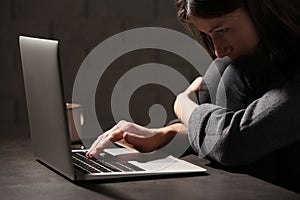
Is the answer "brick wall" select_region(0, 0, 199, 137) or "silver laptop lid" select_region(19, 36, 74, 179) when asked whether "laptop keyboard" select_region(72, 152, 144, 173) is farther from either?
"brick wall" select_region(0, 0, 199, 137)

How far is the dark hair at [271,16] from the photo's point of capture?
4.56 ft

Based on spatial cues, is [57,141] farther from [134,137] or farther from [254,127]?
[254,127]

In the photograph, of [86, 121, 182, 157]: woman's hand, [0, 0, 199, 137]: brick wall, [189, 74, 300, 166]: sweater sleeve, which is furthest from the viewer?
[0, 0, 199, 137]: brick wall

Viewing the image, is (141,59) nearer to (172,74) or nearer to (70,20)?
(172,74)

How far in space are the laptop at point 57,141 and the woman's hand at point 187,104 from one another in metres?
0.10

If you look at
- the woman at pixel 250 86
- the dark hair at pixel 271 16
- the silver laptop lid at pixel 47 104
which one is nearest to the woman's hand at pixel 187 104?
the woman at pixel 250 86

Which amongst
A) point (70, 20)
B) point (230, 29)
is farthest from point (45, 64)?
point (70, 20)

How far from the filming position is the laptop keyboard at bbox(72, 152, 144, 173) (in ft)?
4.44

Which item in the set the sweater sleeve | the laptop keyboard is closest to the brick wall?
the laptop keyboard

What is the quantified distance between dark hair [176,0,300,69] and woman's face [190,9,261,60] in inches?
0.5

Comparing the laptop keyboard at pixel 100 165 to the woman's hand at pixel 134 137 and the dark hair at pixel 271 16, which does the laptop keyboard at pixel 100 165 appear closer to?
the woman's hand at pixel 134 137

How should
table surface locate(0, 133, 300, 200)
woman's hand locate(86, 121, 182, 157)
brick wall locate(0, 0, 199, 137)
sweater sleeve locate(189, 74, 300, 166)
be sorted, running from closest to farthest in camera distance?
table surface locate(0, 133, 300, 200) → sweater sleeve locate(189, 74, 300, 166) → woman's hand locate(86, 121, 182, 157) → brick wall locate(0, 0, 199, 137)

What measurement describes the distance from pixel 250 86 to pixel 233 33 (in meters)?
0.12

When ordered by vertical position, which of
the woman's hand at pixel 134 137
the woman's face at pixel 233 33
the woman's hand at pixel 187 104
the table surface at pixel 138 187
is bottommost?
the table surface at pixel 138 187
